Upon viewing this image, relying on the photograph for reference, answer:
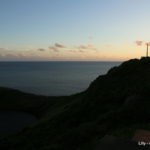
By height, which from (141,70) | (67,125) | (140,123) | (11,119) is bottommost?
(11,119)

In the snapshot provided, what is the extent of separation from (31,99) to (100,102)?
138 feet

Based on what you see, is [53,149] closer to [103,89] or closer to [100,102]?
[100,102]

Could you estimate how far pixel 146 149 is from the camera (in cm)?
1524

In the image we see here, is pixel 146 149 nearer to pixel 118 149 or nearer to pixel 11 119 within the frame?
pixel 118 149

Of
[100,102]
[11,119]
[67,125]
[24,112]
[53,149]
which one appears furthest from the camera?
[24,112]

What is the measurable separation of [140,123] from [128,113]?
2946 mm

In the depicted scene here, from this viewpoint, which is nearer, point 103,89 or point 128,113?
point 128,113

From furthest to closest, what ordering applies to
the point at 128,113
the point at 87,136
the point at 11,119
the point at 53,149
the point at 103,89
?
1. the point at 11,119
2. the point at 103,89
3. the point at 128,113
4. the point at 87,136
5. the point at 53,149

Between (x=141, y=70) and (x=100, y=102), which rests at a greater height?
(x=141, y=70)

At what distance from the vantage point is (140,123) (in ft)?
86.4

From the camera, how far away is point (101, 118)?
30.0 meters

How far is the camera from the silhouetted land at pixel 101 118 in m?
24.0

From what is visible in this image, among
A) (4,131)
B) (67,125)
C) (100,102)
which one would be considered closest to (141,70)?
(100,102)

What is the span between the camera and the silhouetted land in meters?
24.0
